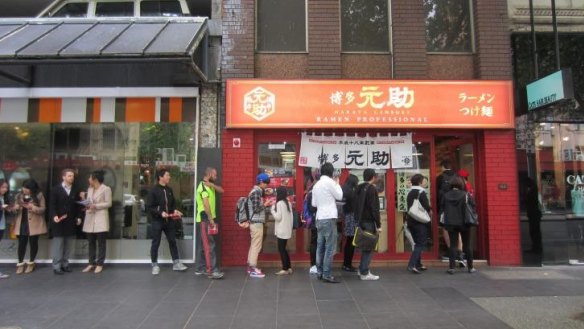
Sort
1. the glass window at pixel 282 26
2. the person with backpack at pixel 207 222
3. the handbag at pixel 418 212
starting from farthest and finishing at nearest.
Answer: the glass window at pixel 282 26 → the handbag at pixel 418 212 → the person with backpack at pixel 207 222

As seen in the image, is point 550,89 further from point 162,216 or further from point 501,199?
point 162,216

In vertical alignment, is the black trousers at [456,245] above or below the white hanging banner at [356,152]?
below

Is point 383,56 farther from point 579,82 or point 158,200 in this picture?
point 158,200

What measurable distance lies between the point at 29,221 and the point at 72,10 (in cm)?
445

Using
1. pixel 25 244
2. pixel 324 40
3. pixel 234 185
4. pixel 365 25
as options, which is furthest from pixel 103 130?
pixel 365 25

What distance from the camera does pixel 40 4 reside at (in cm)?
941

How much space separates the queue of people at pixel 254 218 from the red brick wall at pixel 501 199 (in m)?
0.57

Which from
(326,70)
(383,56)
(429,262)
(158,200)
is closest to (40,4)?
(158,200)

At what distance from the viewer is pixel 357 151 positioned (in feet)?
28.4

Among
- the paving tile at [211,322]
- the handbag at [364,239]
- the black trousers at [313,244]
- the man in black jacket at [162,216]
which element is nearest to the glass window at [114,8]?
the man in black jacket at [162,216]

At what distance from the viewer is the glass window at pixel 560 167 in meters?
8.75

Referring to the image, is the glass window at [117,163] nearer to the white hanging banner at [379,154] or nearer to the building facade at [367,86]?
the building facade at [367,86]

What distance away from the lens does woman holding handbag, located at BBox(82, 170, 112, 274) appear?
26.8 feet

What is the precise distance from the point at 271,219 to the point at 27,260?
4.65 meters
